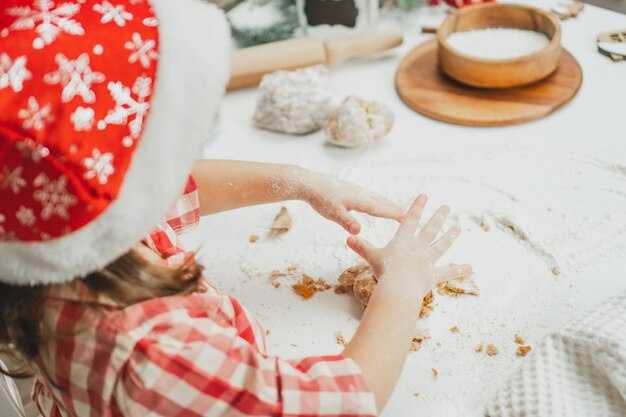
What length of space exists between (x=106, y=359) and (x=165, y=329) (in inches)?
1.8

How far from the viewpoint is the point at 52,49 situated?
39cm

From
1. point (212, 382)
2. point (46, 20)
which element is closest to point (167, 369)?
point (212, 382)

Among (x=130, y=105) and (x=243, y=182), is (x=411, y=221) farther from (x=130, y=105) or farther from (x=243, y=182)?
(x=130, y=105)

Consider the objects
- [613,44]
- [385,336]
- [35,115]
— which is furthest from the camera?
[613,44]

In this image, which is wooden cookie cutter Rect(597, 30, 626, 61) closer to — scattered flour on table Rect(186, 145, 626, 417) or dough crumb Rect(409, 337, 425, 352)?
scattered flour on table Rect(186, 145, 626, 417)

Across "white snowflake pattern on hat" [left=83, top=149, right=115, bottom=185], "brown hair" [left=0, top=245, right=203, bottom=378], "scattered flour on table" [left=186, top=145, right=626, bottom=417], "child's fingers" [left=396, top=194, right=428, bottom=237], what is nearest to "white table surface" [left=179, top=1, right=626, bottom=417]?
"scattered flour on table" [left=186, top=145, right=626, bottom=417]

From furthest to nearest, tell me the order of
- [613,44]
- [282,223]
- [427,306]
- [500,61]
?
[613,44] < [500,61] < [282,223] < [427,306]

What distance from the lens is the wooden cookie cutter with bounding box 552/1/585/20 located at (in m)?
1.17

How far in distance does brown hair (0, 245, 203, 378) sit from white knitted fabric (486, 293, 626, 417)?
0.33 metres

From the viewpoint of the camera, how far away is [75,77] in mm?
387

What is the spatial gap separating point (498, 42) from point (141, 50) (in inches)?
30.5

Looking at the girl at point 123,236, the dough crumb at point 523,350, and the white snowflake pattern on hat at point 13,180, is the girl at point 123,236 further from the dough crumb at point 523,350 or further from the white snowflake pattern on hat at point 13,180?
the dough crumb at point 523,350

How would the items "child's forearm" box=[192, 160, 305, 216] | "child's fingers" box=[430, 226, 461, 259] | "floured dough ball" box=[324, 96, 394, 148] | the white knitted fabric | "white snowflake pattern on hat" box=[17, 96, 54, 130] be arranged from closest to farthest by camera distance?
"white snowflake pattern on hat" box=[17, 96, 54, 130]
the white knitted fabric
"child's fingers" box=[430, 226, 461, 259]
"child's forearm" box=[192, 160, 305, 216]
"floured dough ball" box=[324, 96, 394, 148]

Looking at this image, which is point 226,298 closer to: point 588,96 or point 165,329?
point 165,329
